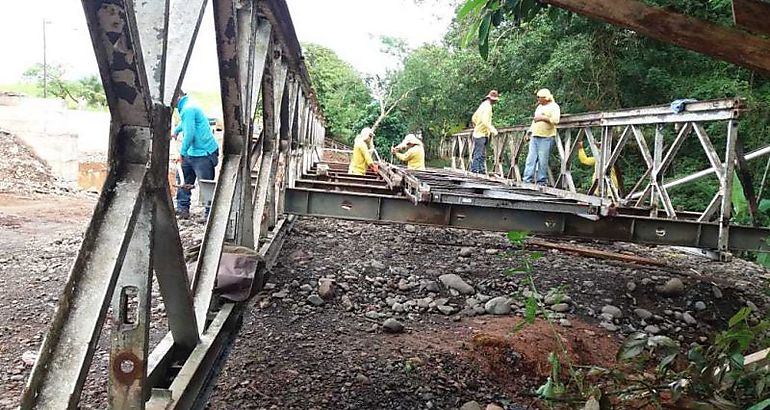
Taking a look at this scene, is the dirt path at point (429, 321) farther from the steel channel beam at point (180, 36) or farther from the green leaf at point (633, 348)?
the steel channel beam at point (180, 36)

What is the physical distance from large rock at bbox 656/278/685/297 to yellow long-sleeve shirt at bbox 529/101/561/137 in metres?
3.77

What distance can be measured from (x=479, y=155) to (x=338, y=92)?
24.9 m

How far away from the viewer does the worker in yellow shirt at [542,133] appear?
938cm

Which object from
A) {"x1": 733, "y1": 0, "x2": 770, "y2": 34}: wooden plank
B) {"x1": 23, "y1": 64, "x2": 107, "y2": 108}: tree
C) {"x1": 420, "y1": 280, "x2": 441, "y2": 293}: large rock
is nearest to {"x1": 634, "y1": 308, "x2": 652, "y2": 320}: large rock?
{"x1": 420, "y1": 280, "x2": 441, "y2": 293}: large rock

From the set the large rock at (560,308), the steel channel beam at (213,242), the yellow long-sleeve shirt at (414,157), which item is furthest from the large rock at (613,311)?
the yellow long-sleeve shirt at (414,157)

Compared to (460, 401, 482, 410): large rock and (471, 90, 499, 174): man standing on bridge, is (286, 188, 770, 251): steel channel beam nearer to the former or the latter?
(460, 401, 482, 410): large rock

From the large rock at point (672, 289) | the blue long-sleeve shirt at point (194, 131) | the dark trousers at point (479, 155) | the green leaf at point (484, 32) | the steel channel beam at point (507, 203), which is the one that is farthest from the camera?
the dark trousers at point (479, 155)

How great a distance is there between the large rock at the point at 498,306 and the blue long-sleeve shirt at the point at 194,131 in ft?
16.8

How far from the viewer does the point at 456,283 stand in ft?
19.9

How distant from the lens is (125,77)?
172 cm

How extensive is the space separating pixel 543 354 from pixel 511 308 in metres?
1.23

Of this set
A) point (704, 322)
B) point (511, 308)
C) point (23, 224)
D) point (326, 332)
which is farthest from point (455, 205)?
point (23, 224)

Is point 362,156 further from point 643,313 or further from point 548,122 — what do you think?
point 643,313

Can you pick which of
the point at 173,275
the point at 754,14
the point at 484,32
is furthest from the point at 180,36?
the point at 754,14
